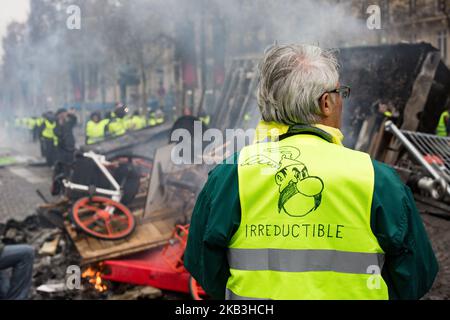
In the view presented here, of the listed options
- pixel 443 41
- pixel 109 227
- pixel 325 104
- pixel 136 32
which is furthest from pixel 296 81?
pixel 443 41

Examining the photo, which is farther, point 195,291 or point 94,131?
point 94,131

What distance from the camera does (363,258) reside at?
1440mm

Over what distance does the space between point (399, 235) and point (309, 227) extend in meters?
0.25

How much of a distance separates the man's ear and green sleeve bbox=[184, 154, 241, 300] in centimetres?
31

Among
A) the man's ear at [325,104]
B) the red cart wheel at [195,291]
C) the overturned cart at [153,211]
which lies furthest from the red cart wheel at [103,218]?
the man's ear at [325,104]

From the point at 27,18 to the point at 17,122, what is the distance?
8763 mm

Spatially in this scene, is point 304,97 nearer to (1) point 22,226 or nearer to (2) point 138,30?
(1) point 22,226

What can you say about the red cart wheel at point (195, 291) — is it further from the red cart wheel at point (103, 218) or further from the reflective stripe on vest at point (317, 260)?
the reflective stripe on vest at point (317, 260)

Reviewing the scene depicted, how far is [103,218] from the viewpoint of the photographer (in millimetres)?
5582

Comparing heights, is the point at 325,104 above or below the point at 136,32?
below

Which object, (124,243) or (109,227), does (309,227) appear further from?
(109,227)

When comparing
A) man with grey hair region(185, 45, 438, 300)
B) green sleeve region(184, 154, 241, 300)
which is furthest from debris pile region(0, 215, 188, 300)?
man with grey hair region(185, 45, 438, 300)

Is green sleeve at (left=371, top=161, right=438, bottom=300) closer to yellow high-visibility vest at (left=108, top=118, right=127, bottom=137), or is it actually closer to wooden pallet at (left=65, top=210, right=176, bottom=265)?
wooden pallet at (left=65, top=210, right=176, bottom=265)
